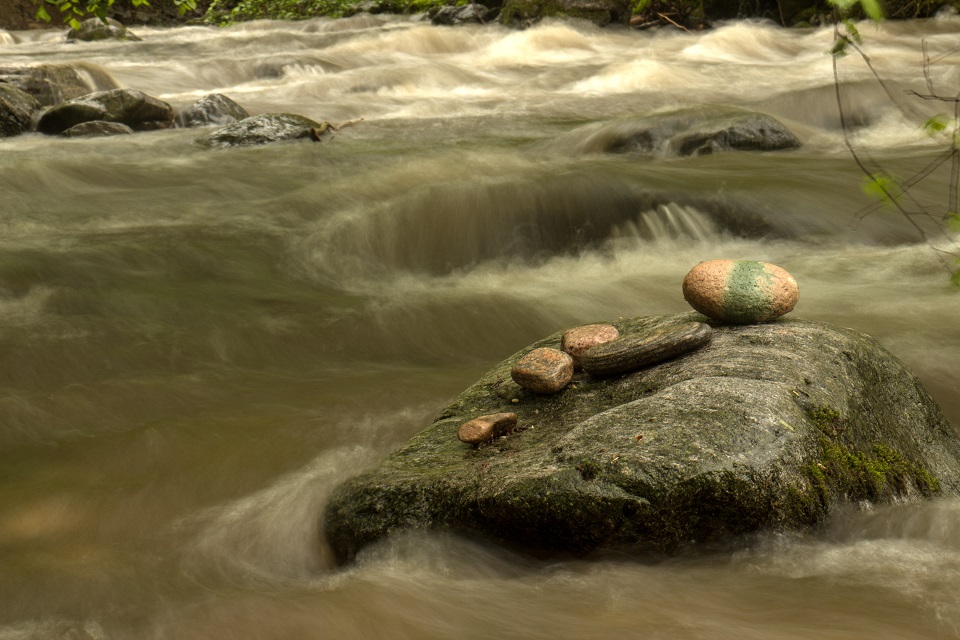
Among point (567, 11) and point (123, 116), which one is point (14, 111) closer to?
point (123, 116)

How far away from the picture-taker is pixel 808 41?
15.9 metres

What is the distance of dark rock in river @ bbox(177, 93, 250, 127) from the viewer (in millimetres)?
11539

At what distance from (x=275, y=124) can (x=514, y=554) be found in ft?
27.8

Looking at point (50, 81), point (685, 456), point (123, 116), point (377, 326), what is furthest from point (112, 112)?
point (685, 456)

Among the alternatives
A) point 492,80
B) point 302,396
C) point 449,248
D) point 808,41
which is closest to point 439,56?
point 492,80

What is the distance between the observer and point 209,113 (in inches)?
455

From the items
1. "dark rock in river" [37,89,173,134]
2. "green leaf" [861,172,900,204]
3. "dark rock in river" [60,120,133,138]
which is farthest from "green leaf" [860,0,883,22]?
"dark rock in river" [37,89,173,134]

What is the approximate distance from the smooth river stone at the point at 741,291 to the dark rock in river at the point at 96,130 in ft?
29.6

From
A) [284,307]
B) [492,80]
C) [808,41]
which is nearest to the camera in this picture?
[284,307]

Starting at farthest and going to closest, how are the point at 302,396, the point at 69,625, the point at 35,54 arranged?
the point at 35,54, the point at 302,396, the point at 69,625

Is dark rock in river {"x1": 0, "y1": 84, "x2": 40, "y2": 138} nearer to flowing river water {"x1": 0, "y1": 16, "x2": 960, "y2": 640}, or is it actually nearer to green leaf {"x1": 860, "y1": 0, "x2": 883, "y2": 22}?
flowing river water {"x1": 0, "y1": 16, "x2": 960, "y2": 640}

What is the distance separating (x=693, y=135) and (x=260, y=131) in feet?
15.7

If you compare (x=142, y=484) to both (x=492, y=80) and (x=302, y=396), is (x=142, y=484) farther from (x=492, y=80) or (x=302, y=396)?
(x=492, y=80)

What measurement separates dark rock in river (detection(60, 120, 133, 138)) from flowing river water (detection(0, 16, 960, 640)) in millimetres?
363
